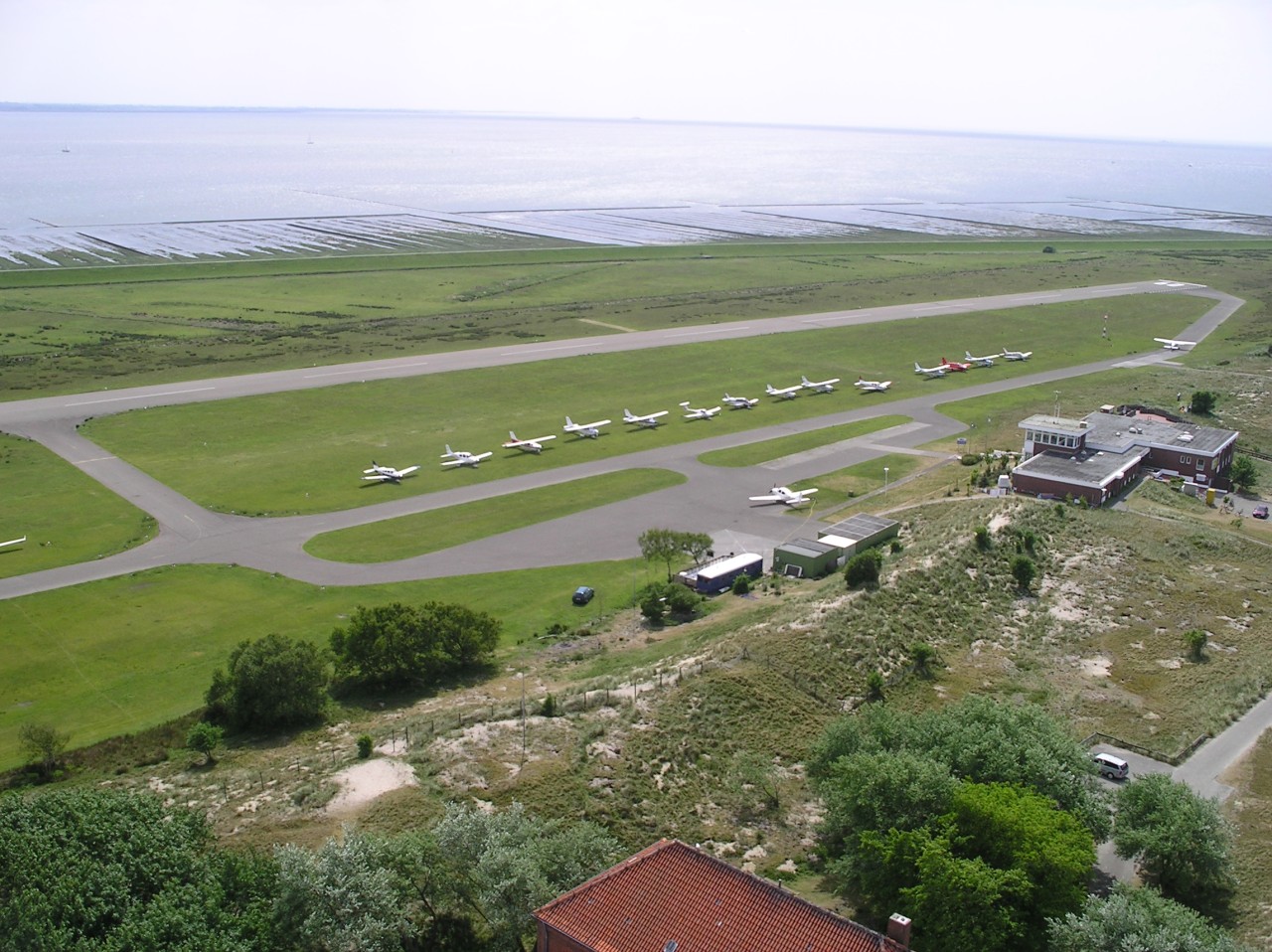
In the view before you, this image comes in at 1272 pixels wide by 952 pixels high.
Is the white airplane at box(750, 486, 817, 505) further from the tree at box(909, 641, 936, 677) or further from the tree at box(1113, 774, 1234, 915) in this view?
the tree at box(1113, 774, 1234, 915)

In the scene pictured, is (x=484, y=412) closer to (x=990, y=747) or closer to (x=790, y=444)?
(x=790, y=444)

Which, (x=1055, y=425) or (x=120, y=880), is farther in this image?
(x=1055, y=425)

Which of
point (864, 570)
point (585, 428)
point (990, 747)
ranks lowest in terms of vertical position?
point (585, 428)

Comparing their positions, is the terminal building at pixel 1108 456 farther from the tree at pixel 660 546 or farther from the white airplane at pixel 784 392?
the white airplane at pixel 784 392

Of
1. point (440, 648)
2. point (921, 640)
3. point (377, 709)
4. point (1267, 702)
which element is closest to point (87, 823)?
point (377, 709)

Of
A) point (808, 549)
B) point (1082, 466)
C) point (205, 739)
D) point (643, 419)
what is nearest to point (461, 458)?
point (643, 419)

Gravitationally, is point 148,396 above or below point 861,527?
below

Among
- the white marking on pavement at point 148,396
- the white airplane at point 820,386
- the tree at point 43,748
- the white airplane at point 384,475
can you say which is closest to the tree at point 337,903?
the tree at point 43,748
